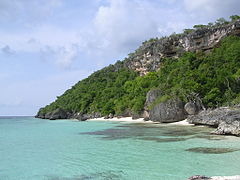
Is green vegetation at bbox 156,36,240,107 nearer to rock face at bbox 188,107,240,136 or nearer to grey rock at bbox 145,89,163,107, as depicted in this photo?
grey rock at bbox 145,89,163,107

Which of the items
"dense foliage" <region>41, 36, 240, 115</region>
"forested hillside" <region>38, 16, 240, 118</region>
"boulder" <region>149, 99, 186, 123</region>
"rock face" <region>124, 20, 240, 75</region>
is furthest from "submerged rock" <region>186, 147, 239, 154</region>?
"rock face" <region>124, 20, 240, 75</region>

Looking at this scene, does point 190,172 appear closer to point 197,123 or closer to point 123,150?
point 123,150

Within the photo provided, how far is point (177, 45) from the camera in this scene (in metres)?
49.2

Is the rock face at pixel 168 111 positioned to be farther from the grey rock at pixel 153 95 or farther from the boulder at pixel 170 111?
the grey rock at pixel 153 95

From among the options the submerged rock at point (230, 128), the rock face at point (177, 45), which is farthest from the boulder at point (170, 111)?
the rock face at point (177, 45)

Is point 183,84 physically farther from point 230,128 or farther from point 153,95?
point 230,128

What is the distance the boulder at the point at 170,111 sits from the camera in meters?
28.6

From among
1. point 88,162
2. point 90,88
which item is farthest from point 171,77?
point 90,88

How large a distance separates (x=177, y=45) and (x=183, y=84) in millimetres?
21115

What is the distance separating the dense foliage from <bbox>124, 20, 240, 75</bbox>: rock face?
70.1 inches

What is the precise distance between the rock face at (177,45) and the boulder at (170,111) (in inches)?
778

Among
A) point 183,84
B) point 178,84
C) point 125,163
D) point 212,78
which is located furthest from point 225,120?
point 212,78

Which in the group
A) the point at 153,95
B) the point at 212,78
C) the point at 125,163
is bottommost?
the point at 125,163

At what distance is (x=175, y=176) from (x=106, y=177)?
214 centimetres
